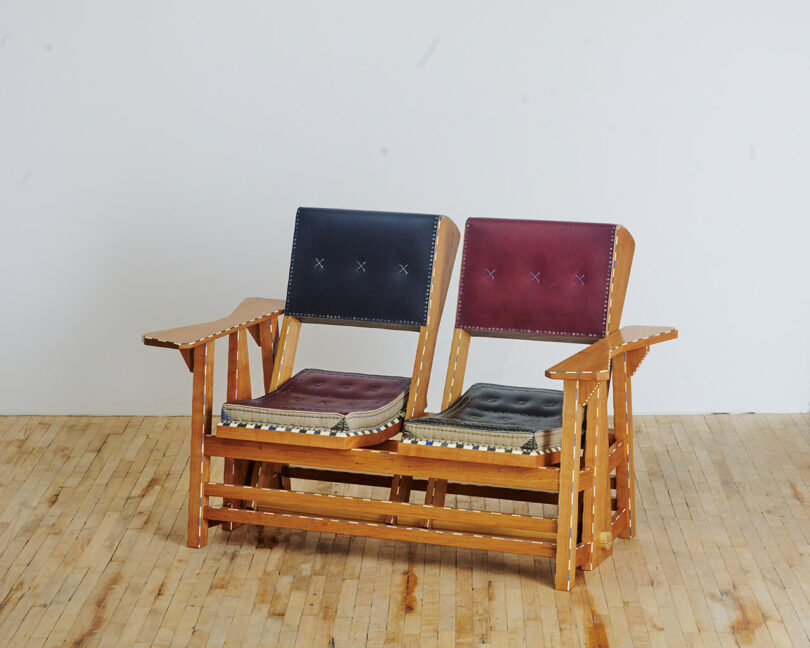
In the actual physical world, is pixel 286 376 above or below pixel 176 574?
above

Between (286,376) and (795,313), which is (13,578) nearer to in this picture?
(286,376)

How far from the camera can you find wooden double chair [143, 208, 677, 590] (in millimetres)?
3154

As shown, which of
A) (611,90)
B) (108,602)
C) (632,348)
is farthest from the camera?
(611,90)

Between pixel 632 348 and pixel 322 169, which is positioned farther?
pixel 322 169

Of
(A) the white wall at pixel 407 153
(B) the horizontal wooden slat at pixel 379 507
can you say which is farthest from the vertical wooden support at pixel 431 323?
(A) the white wall at pixel 407 153

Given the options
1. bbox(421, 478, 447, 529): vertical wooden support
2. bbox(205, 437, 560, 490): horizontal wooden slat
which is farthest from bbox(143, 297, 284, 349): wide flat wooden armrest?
bbox(421, 478, 447, 529): vertical wooden support

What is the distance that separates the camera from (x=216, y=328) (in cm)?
337

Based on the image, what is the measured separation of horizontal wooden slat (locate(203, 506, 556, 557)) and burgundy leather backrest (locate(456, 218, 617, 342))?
0.71 m

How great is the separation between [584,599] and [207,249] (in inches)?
100

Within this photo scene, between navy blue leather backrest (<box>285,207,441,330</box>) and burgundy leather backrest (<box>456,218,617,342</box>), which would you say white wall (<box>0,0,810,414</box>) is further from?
burgundy leather backrest (<box>456,218,617,342</box>)

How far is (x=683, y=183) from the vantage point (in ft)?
15.8

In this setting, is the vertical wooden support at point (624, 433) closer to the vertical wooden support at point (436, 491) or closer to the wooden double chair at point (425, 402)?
the wooden double chair at point (425, 402)

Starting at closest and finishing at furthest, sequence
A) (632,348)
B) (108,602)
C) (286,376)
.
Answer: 1. (108,602)
2. (632,348)
3. (286,376)

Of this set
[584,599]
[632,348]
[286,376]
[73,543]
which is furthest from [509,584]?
[73,543]
